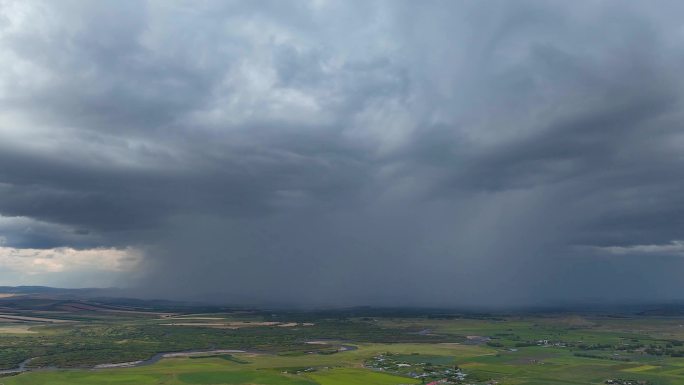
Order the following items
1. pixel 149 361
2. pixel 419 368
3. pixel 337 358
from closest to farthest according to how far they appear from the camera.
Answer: pixel 419 368 < pixel 149 361 < pixel 337 358

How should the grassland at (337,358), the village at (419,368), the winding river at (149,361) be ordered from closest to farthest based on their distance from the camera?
the village at (419,368)
the grassland at (337,358)
the winding river at (149,361)

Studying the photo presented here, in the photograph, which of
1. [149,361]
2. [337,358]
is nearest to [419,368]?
[337,358]

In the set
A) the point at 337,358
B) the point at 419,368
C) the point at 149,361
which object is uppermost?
the point at 337,358

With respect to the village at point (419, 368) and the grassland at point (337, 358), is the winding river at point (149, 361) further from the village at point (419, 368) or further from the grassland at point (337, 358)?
the village at point (419, 368)

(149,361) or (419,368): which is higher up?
(419,368)

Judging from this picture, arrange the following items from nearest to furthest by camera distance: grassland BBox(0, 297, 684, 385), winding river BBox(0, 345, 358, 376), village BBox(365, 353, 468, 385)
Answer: village BBox(365, 353, 468, 385)
grassland BBox(0, 297, 684, 385)
winding river BBox(0, 345, 358, 376)

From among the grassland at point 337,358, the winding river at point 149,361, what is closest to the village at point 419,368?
the grassland at point 337,358

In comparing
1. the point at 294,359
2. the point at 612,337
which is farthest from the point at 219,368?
the point at 612,337

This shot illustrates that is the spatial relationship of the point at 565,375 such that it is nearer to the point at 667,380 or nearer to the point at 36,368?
the point at 667,380

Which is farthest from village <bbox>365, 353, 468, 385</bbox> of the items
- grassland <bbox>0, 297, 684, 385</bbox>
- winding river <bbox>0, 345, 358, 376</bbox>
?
winding river <bbox>0, 345, 358, 376</bbox>

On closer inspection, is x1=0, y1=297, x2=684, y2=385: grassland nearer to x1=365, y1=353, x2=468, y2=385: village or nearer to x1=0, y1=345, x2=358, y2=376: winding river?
x1=365, y1=353, x2=468, y2=385: village

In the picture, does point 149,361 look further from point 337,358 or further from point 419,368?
point 419,368
